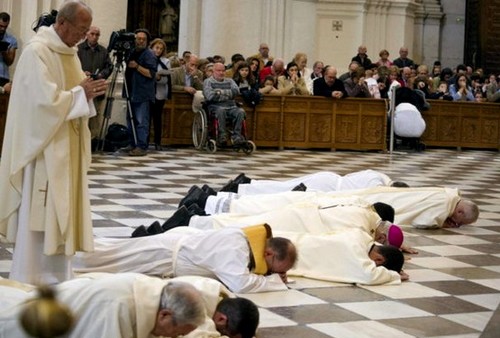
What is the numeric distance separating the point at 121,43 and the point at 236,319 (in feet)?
35.5

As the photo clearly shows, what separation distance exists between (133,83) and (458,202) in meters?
6.95

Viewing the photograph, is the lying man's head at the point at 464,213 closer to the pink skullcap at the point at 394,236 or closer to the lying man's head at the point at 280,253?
the pink skullcap at the point at 394,236

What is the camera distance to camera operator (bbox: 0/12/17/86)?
47.7ft

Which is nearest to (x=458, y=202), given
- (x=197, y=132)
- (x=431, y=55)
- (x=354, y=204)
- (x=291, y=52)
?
(x=354, y=204)

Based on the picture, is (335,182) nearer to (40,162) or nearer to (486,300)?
(486,300)

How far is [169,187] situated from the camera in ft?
39.5

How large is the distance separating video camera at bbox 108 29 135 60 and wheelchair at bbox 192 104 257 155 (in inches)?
78.5

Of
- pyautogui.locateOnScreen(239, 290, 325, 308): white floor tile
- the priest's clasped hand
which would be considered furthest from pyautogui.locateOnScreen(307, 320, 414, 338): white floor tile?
the priest's clasped hand

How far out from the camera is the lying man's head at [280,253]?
21.8 feet

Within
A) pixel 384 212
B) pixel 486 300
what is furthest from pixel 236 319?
pixel 384 212

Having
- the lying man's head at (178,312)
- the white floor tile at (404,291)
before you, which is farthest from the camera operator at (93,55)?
the lying man's head at (178,312)

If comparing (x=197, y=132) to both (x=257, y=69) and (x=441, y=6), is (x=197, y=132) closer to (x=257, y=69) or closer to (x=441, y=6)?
(x=257, y=69)

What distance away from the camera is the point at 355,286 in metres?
7.19

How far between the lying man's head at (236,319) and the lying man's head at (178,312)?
0.94m
